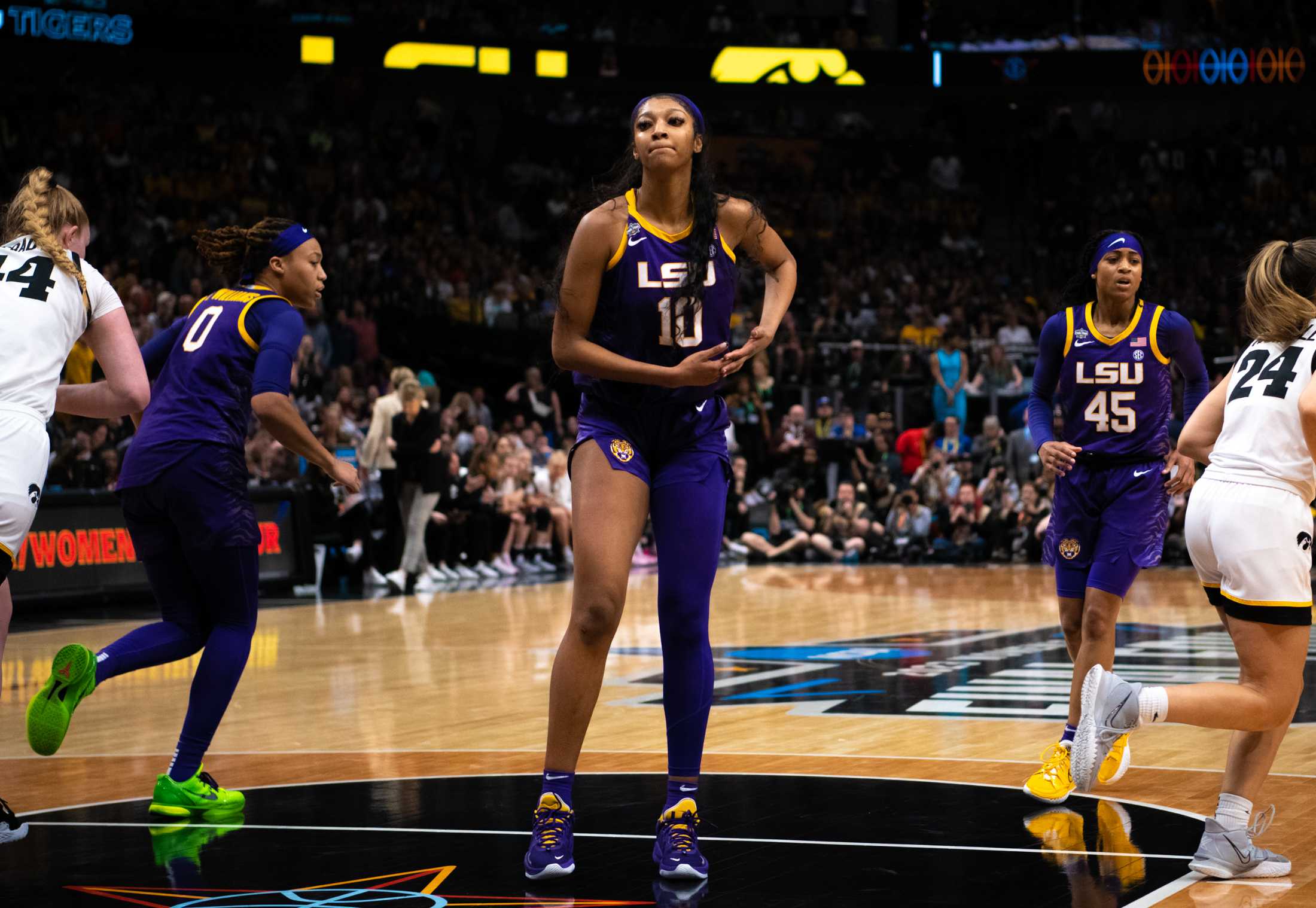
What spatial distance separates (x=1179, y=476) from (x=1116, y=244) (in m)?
0.98

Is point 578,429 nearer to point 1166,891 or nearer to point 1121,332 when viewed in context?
point 1166,891

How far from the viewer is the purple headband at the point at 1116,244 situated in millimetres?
6281

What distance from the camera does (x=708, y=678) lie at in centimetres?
470

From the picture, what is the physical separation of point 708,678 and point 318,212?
20446mm

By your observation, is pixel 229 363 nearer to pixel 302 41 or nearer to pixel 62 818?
pixel 62 818

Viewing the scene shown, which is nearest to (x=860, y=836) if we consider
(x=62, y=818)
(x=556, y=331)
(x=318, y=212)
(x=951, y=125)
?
(x=556, y=331)

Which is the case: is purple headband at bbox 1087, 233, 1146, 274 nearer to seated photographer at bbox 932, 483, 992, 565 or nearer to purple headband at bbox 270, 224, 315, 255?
purple headband at bbox 270, 224, 315, 255

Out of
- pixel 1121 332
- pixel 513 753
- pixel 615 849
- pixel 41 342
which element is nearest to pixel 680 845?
pixel 615 849

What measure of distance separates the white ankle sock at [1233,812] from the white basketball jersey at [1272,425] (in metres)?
0.90

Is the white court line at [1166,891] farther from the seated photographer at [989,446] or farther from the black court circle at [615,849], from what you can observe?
the seated photographer at [989,446]

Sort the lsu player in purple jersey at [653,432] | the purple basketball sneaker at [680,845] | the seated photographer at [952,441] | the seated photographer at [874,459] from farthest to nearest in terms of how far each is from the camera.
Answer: the seated photographer at [874,459] → the seated photographer at [952,441] → the lsu player in purple jersey at [653,432] → the purple basketball sneaker at [680,845]

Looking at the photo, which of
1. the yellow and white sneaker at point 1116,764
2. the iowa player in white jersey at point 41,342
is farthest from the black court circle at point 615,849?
the iowa player in white jersey at point 41,342

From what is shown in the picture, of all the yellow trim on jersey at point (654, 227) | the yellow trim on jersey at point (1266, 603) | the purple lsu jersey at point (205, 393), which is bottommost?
the yellow trim on jersey at point (1266, 603)

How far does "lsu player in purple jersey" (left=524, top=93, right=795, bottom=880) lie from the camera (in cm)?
452
